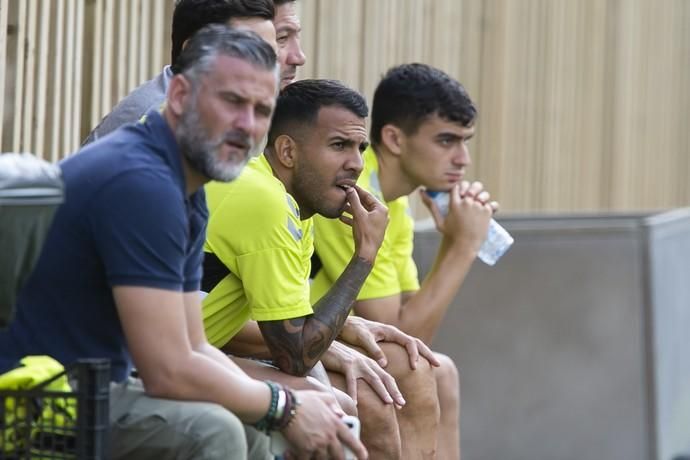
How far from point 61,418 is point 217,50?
0.87m

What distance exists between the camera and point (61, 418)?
2795 mm

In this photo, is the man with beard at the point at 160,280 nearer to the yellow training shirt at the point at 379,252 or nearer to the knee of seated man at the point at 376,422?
the knee of seated man at the point at 376,422

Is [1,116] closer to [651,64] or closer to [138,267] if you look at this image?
[138,267]

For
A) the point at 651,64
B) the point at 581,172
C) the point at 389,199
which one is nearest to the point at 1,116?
the point at 389,199

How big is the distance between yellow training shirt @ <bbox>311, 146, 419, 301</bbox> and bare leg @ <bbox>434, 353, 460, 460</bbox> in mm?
465

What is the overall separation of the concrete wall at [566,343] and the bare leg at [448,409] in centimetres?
245

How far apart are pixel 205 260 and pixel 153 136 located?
35.3 inches

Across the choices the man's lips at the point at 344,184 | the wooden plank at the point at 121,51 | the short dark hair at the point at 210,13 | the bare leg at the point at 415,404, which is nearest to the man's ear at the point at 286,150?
the man's lips at the point at 344,184

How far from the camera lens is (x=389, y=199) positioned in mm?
5379

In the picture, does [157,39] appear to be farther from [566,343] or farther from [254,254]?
[566,343]

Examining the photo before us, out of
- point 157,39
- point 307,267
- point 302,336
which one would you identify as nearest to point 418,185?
point 157,39

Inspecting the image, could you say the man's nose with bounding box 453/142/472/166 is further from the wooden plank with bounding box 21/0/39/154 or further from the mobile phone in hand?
the mobile phone in hand

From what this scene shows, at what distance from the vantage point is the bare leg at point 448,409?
15.5 ft

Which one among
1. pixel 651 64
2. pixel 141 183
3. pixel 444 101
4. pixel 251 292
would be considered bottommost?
pixel 251 292
